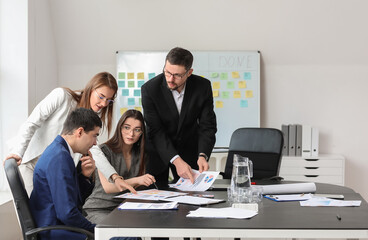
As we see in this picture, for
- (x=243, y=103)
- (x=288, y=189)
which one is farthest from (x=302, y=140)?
(x=288, y=189)

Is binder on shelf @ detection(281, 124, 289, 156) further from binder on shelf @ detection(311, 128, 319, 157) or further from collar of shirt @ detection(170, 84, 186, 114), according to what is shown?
collar of shirt @ detection(170, 84, 186, 114)

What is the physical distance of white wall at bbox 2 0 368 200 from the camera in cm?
511

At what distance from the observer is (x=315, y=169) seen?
4.90 metres

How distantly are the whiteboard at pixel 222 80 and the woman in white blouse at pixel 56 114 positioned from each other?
208cm

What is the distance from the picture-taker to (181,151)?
3.11m

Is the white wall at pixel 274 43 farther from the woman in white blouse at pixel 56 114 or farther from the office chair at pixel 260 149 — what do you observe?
the woman in white blouse at pixel 56 114

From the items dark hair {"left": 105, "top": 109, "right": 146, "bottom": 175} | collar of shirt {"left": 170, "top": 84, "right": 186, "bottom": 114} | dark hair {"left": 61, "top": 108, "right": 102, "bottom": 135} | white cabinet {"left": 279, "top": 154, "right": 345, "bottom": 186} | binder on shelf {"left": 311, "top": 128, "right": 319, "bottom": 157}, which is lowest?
white cabinet {"left": 279, "top": 154, "right": 345, "bottom": 186}

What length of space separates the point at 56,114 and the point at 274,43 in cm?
292

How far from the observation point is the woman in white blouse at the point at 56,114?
2744 mm

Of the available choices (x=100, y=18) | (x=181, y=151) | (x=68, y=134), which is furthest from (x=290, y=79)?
(x=68, y=134)

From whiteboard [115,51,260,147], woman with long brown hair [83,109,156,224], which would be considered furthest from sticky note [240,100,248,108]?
woman with long brown hair [83,109,156,224]

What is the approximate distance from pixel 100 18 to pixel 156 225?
12.4ft

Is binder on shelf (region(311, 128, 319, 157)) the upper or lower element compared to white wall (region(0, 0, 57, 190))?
A: lower

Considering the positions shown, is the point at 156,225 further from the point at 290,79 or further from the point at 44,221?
the point at 290,79
